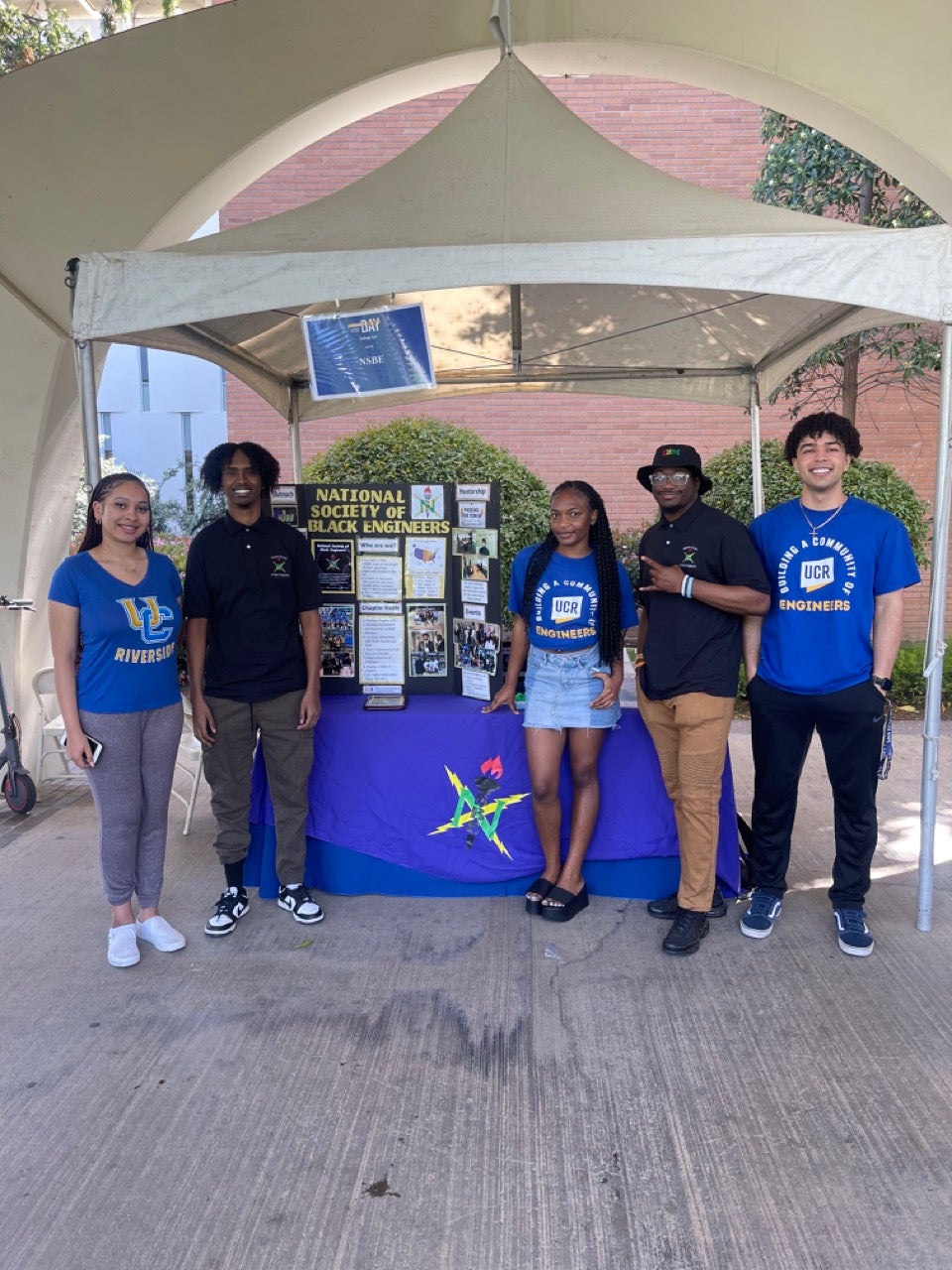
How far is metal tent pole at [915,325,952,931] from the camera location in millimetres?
3475

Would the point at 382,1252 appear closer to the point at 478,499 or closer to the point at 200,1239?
the point at 200,1239

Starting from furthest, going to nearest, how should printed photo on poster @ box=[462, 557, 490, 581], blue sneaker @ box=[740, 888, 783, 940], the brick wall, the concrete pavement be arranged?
1. the brick wall
2. printed photo on poster @ box=[462, 557, 490, 581]
3. blue sneaker @ box=[740, 888, 783, 940]
4. the concrete pavement

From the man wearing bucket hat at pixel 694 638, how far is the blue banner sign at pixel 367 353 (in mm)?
1015

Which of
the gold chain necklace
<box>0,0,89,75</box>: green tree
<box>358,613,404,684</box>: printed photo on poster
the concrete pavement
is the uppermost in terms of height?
<box>0,0,89,75</box>: green tree

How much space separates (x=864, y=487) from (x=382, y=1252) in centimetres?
737

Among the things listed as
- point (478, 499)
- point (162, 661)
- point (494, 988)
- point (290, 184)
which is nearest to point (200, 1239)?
point (494, 988)

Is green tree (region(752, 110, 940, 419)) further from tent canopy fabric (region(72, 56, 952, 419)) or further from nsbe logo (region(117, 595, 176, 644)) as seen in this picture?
nsbe logo (region(117, 595, 176, 644))

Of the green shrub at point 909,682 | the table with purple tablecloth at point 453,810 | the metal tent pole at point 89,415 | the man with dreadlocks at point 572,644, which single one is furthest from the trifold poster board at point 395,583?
the green shrub at point 909,682

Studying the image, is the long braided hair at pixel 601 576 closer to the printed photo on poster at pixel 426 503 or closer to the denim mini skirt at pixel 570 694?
the denim mini skirt at pixel 570 694

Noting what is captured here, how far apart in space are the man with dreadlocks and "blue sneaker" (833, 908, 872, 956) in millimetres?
1058

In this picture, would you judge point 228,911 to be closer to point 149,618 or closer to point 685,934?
point 149,618

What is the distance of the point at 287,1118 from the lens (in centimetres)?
264

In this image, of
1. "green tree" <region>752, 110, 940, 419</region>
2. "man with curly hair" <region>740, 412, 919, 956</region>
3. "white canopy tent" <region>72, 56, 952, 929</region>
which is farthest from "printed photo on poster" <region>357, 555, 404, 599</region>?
"green tree" <region>752, 110, 940, 419</region>

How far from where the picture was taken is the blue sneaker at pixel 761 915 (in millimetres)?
3668
